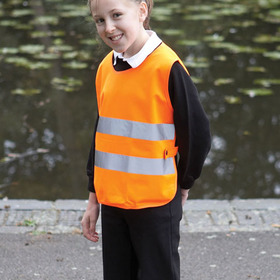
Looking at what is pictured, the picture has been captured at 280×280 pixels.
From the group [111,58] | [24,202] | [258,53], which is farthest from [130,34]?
[258,53]

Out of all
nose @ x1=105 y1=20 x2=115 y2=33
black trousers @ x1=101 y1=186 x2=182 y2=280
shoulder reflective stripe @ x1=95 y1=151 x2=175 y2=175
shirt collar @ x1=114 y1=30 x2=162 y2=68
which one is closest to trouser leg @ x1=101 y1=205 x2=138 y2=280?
black trousers @ x1=101 y1=186 x2=182 y2=280

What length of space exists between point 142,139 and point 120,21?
0.39 meters

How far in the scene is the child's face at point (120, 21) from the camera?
1968 millimetres

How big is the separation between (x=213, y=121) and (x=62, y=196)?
6.03 ft

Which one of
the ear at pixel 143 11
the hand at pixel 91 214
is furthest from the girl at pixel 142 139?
the hand at pixel 91 214

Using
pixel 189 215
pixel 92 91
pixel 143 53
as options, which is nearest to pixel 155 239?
pixel 143 53

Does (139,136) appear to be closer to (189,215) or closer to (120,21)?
(120,21)

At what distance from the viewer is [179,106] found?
6.66 feet

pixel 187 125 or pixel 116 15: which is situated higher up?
pixel 116 15

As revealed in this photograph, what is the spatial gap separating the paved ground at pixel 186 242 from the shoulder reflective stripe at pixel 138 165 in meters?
1.24

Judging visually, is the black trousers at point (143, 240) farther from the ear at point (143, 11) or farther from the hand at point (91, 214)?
the ear at point (143, 11)

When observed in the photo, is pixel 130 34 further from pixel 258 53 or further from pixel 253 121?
pixel 258 53

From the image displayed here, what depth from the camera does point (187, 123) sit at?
2.06m

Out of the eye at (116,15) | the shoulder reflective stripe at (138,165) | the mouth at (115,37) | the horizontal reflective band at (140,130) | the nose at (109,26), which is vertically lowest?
the shoulder reflective stripe at (138,165)
